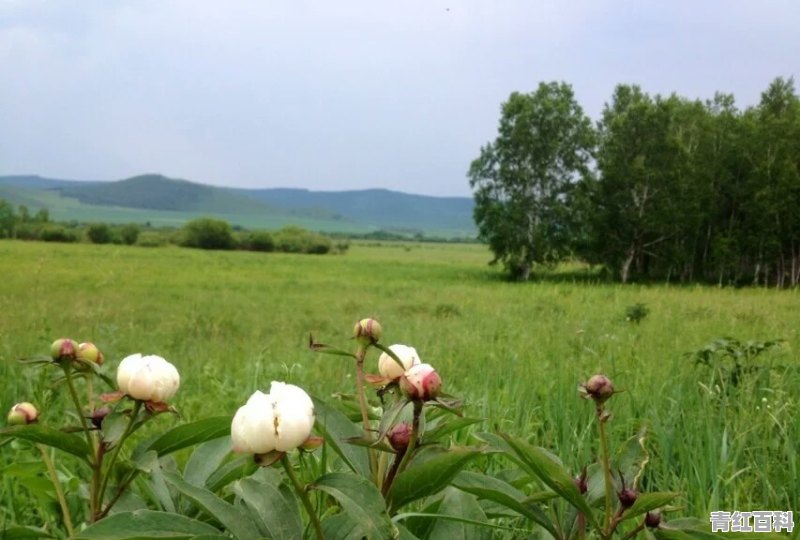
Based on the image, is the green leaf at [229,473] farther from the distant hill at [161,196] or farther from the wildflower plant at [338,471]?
the distant hill at [161,196]

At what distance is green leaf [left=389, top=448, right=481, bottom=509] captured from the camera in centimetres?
82

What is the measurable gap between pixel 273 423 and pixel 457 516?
30 cm

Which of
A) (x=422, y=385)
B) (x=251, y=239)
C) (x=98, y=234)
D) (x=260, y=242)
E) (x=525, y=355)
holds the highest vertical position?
(x=422, y=385)

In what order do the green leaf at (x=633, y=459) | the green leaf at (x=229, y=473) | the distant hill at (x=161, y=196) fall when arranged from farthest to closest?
the distant hill at (x=161, y=196) < the green leaf at (x=229, y=473) < the green leaf at (x=633, y=459)

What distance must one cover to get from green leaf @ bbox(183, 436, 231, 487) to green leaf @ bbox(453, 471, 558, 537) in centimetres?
37

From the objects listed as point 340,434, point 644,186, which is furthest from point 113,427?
point 644,186

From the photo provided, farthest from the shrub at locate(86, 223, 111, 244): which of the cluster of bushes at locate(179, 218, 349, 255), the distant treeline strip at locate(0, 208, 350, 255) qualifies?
the cluster of bushes at locate(179, 218, 349, 255)

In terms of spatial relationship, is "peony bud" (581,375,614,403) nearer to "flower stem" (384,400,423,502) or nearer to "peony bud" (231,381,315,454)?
"flower stem" (384,400,423,502)

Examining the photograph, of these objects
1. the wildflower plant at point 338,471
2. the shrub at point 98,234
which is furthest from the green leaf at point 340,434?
the shrub at point 98,234

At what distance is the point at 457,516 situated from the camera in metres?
0.92

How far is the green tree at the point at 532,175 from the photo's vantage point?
23.5 meters

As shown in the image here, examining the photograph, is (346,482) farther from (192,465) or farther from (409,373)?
(192,465)

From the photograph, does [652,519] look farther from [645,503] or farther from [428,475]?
[428,475]

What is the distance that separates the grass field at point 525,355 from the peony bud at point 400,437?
1.18m
